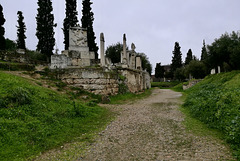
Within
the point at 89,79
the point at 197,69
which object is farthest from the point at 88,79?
the point at 197,69

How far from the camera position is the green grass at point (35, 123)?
12.4 ft

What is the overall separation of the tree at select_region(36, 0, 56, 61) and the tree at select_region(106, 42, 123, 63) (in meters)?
21.8

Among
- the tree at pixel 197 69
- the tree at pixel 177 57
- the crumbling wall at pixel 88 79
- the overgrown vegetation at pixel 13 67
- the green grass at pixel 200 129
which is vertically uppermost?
the tree at pixel 177 57

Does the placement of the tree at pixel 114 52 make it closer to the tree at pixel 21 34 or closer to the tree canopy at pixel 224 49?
the tree at pixel 21 34

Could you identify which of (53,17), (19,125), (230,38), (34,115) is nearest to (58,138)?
(19,125)

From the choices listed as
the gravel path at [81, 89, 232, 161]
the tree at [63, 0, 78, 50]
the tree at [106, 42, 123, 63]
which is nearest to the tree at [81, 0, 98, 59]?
the tree at [63, 0, 78, 50]

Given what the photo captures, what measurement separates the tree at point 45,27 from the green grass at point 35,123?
27.4 meters

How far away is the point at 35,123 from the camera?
486 centimetres

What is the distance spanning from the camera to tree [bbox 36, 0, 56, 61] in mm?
31438

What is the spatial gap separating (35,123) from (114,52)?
A: 4765 centimetres

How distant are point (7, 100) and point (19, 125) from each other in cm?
167

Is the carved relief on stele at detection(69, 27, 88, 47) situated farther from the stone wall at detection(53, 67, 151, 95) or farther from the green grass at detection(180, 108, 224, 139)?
the green grass at detection(180, 108, 224, 139)

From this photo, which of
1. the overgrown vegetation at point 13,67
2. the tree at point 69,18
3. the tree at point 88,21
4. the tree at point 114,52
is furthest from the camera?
the tree at point 114,52

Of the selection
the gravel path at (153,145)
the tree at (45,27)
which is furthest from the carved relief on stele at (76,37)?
the tree at (45,27)
